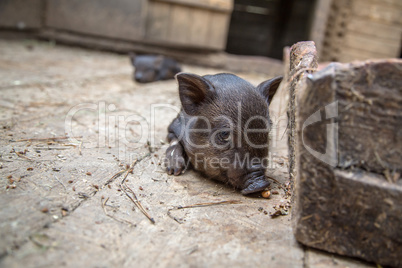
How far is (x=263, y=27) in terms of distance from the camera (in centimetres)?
1309

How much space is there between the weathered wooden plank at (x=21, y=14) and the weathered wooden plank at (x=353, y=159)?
317 inches

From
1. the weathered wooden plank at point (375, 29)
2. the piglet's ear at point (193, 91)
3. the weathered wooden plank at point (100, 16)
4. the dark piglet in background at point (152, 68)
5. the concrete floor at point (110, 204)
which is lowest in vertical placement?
the concrete floor at point (110, 204)

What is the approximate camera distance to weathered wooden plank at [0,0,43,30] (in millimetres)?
7979

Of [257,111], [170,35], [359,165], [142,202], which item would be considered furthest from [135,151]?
[170,35]

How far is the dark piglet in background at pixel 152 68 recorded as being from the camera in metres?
6.64

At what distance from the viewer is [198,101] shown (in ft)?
10.1

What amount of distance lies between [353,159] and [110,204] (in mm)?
1536

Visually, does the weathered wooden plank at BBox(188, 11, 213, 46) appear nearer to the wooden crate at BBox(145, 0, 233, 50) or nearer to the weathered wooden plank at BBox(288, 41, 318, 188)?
the wooden crate at BBox(145, 0, 233, 50)

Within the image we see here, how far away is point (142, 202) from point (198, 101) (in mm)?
1001

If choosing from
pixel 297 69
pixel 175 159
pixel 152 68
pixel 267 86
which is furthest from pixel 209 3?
pixel 297 69

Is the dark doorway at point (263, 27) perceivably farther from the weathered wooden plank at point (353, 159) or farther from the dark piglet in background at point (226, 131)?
the weathered wooden plank at point (353, 159)

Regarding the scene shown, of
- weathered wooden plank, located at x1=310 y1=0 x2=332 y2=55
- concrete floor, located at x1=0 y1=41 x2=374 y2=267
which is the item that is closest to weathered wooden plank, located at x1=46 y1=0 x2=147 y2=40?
weathered wooden plank, located at x1=310 y1=0 x2=332 y2=55

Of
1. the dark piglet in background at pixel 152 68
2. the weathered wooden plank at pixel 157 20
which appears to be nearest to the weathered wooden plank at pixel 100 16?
the weathered wooden plank at pixel 157 20

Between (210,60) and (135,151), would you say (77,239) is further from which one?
(210,60)
